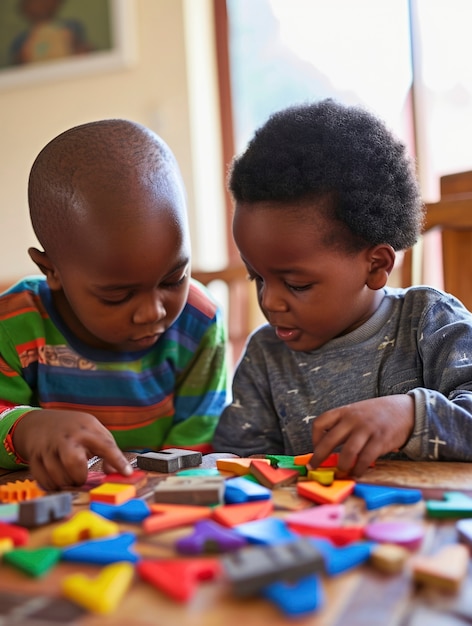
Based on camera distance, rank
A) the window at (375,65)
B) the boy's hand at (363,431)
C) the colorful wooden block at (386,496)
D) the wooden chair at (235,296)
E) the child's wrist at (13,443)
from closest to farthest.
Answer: the colorful wooden block at (386,496), the boy's hand at (363,431), the child's wrist at (13,443), the wooden chair at (235,296), the window at (375,65)

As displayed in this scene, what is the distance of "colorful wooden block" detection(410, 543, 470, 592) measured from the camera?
1.44 feet

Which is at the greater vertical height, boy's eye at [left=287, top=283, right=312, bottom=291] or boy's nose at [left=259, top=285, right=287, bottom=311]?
boy's eye at [left=287, top=283, right=312, bottom=291]

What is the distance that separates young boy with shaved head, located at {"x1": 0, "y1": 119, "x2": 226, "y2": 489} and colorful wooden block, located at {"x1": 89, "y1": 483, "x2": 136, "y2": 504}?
15cm

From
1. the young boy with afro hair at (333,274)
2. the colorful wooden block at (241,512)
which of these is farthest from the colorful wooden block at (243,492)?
the young boy with afro hair at (333,274)

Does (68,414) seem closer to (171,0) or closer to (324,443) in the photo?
(324,443)

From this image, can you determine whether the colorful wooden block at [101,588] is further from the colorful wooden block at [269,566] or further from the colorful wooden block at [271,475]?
the colorful wooden block at [271,475]

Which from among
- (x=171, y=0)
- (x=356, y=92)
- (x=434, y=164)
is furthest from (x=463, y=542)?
(x=171, y=0)

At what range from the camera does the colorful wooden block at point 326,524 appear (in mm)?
542

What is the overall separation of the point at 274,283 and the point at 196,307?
27cm

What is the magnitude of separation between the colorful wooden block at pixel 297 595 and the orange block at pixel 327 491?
188 mm

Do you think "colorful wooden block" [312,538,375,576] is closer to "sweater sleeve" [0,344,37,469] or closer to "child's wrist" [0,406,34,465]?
"child's wrist" [0,406,34,465]

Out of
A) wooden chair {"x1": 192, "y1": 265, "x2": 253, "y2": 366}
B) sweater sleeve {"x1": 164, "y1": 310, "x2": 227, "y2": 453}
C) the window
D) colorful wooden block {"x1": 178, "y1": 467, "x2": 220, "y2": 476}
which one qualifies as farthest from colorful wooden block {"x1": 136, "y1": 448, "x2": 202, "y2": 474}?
the window

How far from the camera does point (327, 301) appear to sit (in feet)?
3.40

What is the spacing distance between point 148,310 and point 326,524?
0.58 meters
